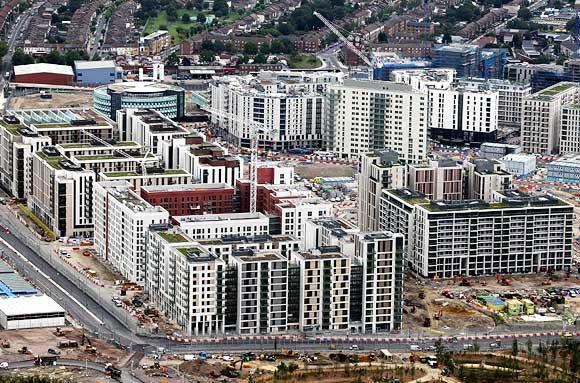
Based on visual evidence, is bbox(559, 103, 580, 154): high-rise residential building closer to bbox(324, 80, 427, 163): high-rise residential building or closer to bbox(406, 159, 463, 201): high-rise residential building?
bbox(324, 80, 427, 163): high-rise residential building

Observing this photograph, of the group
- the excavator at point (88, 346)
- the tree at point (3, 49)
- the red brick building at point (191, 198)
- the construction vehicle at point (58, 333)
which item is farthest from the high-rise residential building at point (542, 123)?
the excavator at point (88, 346)

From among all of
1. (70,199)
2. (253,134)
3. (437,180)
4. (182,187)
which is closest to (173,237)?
(182,187)

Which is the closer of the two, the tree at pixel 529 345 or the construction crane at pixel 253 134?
the tree at pixel 529 345

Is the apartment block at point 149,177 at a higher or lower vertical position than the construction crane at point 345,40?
lower

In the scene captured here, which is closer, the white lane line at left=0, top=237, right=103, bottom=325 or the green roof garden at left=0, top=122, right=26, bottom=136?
the white lane line at left=0, top=237, right=103, bottom=325

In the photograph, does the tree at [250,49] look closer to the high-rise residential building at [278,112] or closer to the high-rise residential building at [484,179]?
the high-rise residential building at [278,112]

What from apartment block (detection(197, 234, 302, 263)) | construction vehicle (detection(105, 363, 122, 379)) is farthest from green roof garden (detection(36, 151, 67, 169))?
construction vehicle (detection(105, 363, 122, 379))

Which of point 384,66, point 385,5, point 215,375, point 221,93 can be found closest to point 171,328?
point 215,375
